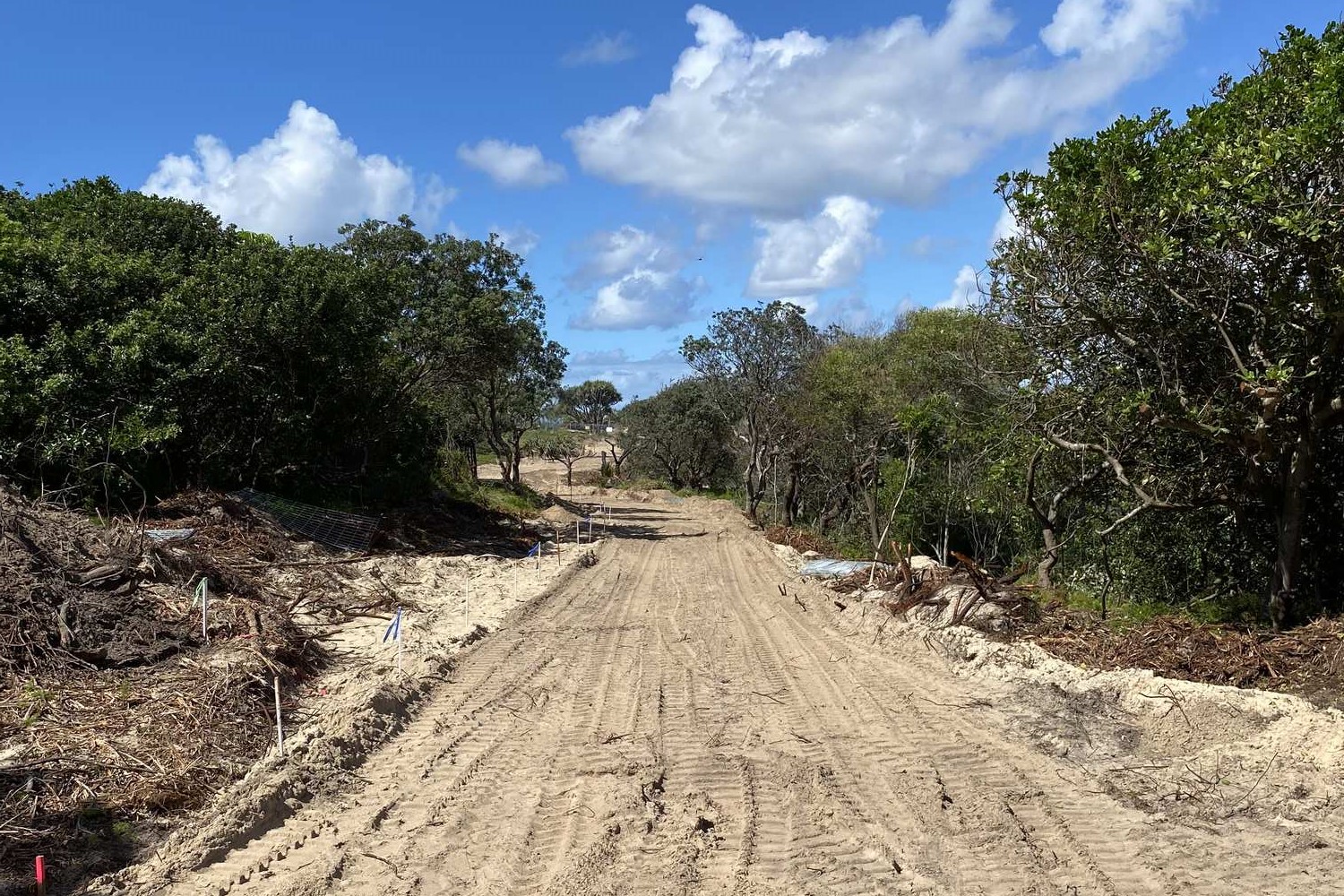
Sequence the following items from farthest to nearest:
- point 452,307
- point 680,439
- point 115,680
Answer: point 680,439
point 452,307
point 115,680

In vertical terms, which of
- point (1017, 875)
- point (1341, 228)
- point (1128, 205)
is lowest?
point (1017, 875)

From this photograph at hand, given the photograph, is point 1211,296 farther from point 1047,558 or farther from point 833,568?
point 833,568

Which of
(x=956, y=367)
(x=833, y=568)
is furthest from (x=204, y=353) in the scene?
(x=956, y=367)

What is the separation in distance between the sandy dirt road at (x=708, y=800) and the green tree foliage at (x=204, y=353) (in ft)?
30.4

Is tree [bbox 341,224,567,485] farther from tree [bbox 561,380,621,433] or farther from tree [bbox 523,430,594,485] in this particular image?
tree [bbox 561,380,621,433]

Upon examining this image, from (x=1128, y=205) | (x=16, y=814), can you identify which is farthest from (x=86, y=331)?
(x=1128, y=205)

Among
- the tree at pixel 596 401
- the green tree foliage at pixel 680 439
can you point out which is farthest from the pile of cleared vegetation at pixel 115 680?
the tree at pixel 596 401

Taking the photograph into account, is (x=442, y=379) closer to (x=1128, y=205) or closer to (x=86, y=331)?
(x=86, y=331)

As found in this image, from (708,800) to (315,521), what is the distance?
13.0 metres

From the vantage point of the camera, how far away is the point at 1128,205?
947cm

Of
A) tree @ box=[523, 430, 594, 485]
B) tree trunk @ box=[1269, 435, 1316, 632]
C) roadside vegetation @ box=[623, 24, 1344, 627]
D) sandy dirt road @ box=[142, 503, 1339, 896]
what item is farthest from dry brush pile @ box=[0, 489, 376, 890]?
tree @ box=[523, 430, 594, 485]

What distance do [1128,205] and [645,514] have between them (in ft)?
96.6

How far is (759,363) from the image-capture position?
30984 mm

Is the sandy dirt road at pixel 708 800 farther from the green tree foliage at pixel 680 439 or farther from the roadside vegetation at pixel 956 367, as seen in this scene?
the green tree foliage at pixel 680 439
